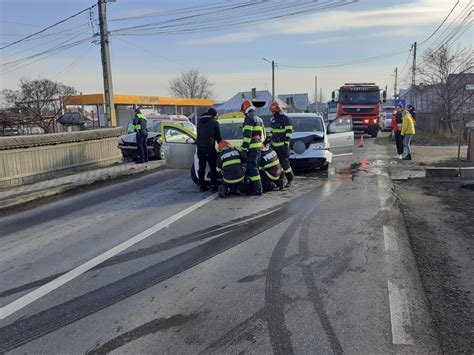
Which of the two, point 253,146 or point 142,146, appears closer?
point 253,146

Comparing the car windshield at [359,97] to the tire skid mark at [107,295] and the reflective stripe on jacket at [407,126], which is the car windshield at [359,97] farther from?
the tire skid mark at [107,295]

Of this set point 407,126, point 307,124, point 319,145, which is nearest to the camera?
point 319,145

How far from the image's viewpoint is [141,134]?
14.3 meters

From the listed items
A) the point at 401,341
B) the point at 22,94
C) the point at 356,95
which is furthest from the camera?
the point at 22,94

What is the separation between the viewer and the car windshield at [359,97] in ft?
80.5

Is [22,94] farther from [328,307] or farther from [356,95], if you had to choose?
[328,307]

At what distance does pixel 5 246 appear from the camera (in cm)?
584

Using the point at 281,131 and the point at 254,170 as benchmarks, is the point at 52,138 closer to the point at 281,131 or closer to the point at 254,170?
the point at 254,170

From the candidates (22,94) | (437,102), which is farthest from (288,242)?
(22,94)

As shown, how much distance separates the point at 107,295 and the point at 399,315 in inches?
105

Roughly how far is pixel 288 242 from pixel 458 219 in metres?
3.01

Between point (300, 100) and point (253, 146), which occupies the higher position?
point (300, 100)

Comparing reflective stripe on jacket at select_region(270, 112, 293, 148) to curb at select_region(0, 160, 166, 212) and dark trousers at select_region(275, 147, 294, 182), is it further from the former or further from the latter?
curb at select_region(0, 160, 166, 212)

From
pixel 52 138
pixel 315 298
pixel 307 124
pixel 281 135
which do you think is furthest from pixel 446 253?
pixel 52 138
